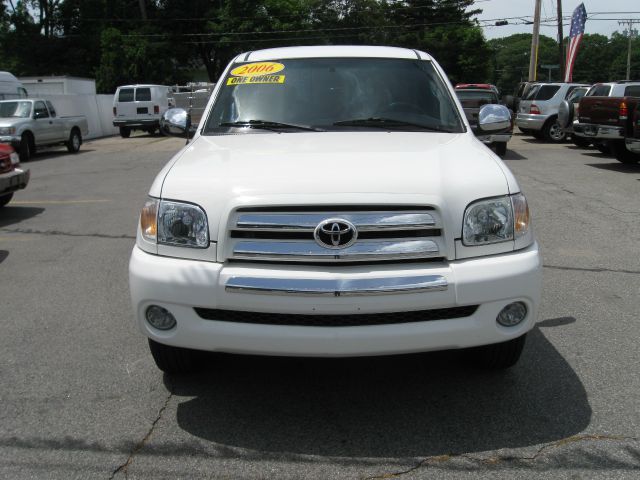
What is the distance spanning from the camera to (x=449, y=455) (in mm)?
3021

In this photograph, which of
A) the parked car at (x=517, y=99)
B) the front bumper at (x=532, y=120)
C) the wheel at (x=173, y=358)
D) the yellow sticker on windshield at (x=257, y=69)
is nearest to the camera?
the wheel at (x=173, y=358)

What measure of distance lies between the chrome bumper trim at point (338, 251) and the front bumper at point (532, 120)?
18.7 metres

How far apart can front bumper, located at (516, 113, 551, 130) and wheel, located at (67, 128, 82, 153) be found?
14347mm

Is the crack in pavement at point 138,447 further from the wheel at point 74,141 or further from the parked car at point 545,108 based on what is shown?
the wheel at point 74,141

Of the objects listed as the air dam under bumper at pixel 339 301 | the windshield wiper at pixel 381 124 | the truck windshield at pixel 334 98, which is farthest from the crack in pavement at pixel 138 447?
the windshield wiper at pixel 381 124

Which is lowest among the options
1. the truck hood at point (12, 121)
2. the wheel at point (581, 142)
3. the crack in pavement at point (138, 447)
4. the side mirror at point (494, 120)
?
the wheel at point (581, 142)

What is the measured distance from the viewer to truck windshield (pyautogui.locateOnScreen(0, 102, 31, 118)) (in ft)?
62.0

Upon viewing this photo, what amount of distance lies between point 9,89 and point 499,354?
23.3m

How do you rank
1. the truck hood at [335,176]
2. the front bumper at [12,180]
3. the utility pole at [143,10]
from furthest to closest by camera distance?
the utility pole at [143,10] < the front bumper at [12,180] < the truck hood at [335,176]

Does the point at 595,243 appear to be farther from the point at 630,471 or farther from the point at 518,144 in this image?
the point at 518,144

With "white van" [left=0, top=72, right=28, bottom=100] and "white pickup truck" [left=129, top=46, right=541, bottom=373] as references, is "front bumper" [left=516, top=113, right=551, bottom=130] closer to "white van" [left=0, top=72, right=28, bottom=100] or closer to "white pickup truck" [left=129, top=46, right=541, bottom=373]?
"white van" [left=0, top=72, right=28, bottom=100]

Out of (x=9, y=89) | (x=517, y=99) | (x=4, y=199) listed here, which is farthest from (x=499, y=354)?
(x=9, y=89)

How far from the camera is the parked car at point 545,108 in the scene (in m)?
20.0

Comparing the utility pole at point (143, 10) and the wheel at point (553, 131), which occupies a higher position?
the utility pole at point (143, 10)
